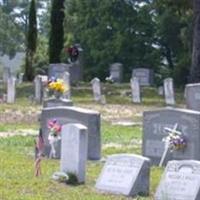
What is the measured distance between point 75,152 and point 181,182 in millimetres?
2058

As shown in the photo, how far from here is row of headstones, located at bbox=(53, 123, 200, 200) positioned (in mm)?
8977

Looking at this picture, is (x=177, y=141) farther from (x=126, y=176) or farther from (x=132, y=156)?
(x=126, y=176)

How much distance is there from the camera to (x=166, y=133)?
1327 cm

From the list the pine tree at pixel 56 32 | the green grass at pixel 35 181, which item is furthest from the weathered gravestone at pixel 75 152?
the pine tree at pixel 56 32

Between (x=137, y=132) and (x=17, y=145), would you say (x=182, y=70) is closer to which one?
(x=137, y=132)

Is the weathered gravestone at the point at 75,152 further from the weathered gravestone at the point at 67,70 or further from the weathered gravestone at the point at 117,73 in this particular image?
the weathered gravestone at the point at 117,73

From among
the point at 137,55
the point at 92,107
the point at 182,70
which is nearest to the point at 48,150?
the point at 92,107

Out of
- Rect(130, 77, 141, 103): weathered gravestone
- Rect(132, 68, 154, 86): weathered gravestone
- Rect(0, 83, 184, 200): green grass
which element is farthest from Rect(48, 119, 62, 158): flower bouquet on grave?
Rect(132, 68, 154, 86): weathered gravestone

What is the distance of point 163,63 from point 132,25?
4.38 m

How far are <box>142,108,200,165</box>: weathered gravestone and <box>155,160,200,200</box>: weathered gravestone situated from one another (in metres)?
3.50

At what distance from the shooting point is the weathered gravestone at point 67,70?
1382 inches

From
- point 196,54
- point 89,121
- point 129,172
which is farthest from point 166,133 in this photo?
point 196,54

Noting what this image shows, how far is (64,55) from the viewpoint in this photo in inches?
1826

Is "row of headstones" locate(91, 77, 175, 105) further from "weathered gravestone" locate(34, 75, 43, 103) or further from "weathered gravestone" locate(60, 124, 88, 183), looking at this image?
"weathered gravestone" locate(60, 124, 88, 183)
